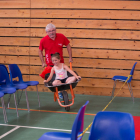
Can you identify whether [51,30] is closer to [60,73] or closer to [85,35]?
[60,73]

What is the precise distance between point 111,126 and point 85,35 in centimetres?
427

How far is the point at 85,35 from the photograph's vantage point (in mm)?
5727

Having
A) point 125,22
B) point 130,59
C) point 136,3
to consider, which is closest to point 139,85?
point 130,59

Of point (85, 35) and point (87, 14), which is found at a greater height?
point (87, 14)

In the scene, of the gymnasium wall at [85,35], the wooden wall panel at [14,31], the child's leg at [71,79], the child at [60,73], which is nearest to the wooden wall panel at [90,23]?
the gymnasium wall at [85,35]

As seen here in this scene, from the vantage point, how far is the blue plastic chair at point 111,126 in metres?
1.63

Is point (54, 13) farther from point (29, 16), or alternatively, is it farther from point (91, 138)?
point (91, 138)

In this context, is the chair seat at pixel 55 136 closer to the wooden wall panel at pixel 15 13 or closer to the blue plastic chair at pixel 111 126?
the blue plastic chair at pixel 111 126

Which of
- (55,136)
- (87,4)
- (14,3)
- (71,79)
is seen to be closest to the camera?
(55,136)

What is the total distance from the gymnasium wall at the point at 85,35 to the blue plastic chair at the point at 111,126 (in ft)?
13.3

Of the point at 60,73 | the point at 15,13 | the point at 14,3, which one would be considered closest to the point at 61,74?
the point at 60,73

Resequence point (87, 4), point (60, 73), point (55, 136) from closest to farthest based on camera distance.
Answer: point (55, 136) < point (60, 73) < point (87, 4)

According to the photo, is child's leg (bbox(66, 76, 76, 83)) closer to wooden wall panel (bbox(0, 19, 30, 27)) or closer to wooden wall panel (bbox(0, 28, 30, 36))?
wooden wall panel (bbox(0, 28, 30, 36))

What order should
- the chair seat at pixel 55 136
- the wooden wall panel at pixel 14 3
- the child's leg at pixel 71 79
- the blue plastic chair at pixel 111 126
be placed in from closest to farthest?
the blue plastic chair at pixel 111 126 → the chair seat at pixel 55 136 → the child's leg at pixel 71 79 → the wooden wall panel at pixel 14 3
